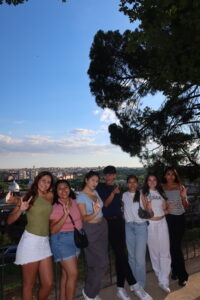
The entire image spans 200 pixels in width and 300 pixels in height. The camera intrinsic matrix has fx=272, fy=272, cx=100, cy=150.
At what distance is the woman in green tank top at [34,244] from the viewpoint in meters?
2.45

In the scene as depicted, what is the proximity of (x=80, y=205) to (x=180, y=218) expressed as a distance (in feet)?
4.87

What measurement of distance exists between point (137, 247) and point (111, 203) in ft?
1.96

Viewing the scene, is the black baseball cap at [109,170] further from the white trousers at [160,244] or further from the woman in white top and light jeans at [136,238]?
the white trousers at [160,244]

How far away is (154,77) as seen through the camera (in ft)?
23.6

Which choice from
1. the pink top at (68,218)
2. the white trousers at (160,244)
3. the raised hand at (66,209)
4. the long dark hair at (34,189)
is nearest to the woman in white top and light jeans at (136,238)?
the white trousers at (160,244)

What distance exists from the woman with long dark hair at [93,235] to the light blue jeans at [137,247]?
1.34ft

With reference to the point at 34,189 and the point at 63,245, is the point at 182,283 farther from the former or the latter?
the point at 34,189

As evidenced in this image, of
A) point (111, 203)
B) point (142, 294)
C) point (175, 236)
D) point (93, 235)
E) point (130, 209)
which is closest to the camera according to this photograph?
point (93, 235)

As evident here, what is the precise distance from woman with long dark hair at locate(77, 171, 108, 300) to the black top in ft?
0.64

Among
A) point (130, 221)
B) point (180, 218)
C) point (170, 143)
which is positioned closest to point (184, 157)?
point (170, 143)

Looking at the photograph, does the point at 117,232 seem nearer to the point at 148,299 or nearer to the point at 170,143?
the point at 148,299

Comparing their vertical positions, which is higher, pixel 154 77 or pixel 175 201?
pixel 154 77

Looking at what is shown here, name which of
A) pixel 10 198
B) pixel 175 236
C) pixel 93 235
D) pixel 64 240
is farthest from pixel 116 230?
pixel 10 198

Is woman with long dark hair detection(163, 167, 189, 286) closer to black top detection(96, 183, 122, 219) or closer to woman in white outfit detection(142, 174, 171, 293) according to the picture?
woman in white outfit detection(142, 174, 171, 293)
